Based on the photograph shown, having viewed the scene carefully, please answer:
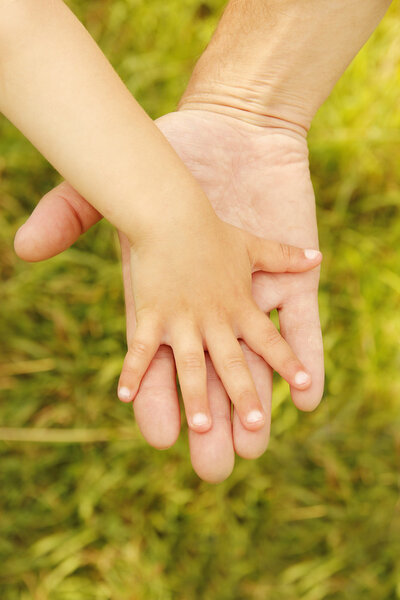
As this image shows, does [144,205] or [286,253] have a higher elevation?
[144,205]

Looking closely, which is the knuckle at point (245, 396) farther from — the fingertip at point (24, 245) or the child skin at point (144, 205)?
the fingertip at point (24, 245)

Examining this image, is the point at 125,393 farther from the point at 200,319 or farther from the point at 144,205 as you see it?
the point at 144,205

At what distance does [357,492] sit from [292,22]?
1.08m

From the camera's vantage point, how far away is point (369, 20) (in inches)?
52.9

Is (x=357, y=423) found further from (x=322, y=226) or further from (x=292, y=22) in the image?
(x=292, y=22)

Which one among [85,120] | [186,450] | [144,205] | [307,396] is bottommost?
[186,450]

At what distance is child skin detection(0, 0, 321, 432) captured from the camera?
1.03 metres

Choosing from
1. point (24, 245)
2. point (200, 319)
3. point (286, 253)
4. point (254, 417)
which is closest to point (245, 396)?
point (254, 417)

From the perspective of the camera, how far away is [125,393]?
108cm

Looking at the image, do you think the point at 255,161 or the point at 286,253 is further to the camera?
the point at 255,161

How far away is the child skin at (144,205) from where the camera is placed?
1.03 m

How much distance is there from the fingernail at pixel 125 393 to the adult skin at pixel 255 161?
26 millimetres

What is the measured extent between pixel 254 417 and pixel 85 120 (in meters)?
0.56

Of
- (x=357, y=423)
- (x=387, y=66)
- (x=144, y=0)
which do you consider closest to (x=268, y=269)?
(x=357, y=423)
